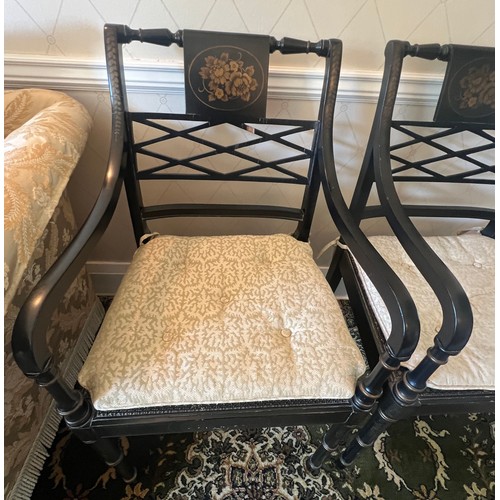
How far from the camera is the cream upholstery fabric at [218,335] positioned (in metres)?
0.62

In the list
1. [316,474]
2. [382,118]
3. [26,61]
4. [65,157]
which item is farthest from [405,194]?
[26,61]

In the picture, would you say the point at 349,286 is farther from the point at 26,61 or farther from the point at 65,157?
the point at 26,61

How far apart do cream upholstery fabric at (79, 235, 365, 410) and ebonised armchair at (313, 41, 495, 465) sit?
12 centimetres

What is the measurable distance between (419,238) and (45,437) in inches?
40.4

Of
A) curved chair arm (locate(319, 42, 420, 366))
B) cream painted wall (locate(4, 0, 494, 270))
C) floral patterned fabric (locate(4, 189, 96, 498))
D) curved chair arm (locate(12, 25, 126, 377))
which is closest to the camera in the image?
curved chair arm (locate(12, 25, 126, 377))

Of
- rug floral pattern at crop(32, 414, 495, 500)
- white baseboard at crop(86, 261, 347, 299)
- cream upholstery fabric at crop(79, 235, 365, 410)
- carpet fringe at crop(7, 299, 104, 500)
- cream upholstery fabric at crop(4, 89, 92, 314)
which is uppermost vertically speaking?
cream upholstery fabric at crop(4, 89, 92, 314)

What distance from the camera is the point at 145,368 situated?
63cm

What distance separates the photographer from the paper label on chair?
74 centimetres

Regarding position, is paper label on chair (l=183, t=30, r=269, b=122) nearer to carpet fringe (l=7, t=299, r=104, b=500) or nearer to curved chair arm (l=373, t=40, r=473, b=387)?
curved chair arm (l=373, t=40, r=473, b=387)

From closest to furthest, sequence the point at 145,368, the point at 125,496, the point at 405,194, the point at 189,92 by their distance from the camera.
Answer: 1. the point at 145,368
2. the point at 189,92
3. the point at 125,496
4. the point at 405,194

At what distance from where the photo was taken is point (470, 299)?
834 millimetres

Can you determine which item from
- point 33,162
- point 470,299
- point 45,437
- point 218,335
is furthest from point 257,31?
point 45,437

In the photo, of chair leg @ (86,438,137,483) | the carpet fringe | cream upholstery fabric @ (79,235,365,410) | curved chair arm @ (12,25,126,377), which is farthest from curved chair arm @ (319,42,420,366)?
the carpet fringe

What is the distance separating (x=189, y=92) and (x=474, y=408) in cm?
96
